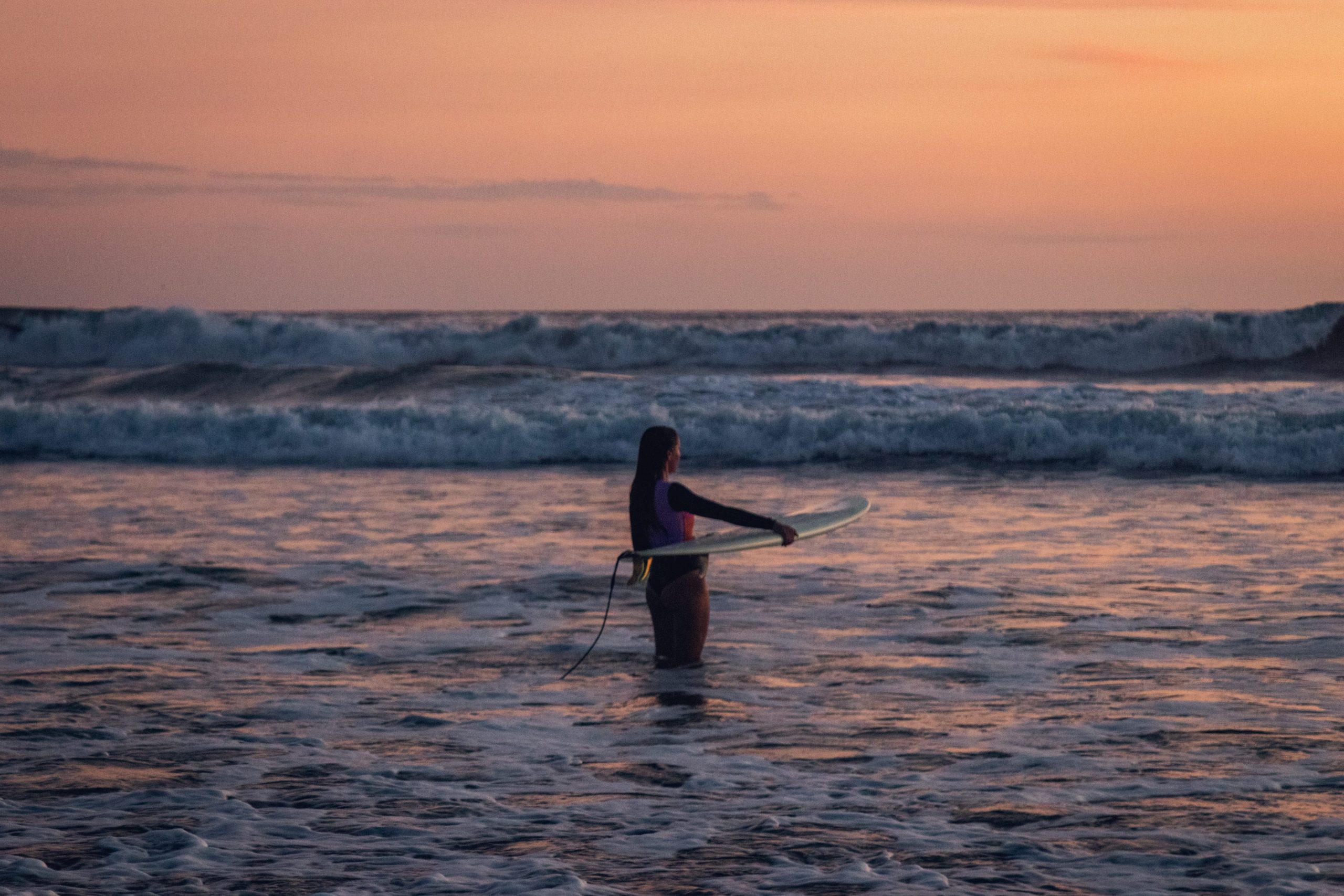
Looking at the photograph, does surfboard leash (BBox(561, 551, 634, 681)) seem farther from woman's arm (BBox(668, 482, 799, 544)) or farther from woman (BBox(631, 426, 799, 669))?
woman's arm (BBox(668, 482, 799, 544))

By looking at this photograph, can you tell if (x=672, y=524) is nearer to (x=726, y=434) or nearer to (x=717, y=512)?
(x=717, y=512)

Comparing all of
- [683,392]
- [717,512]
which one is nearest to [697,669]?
[717,512]

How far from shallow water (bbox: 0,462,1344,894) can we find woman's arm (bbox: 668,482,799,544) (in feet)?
2.74

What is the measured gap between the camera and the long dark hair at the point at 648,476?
7.24 metres

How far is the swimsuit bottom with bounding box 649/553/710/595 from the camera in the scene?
7.39 meters

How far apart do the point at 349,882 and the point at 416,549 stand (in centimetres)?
723

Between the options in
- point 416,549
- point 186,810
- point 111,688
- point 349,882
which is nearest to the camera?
point 349,882

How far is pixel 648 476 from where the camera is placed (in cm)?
734

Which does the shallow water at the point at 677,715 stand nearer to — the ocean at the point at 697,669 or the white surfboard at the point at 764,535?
the ocean at the point at 697,669

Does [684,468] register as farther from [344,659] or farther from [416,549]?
[344,659]

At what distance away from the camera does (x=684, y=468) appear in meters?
18.5

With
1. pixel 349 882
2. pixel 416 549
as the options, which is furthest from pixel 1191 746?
pixel 416 549

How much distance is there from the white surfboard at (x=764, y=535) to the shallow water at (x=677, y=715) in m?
0.64

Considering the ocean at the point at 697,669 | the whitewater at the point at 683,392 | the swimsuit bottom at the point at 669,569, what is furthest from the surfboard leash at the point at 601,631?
the whitewater at the point at 683,392
